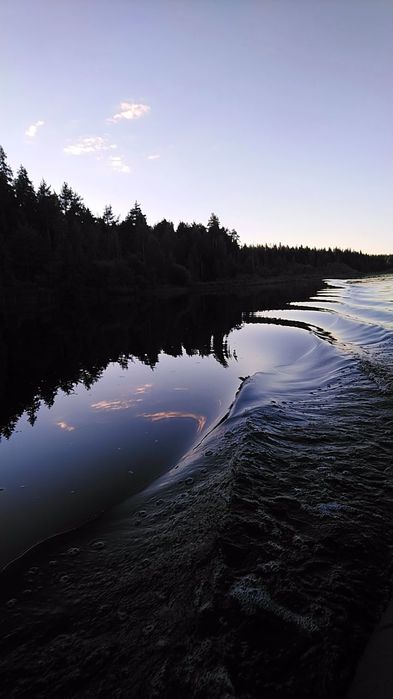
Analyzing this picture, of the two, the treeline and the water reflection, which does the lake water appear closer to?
the water reflection

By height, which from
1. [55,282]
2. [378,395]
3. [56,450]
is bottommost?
[56,450]

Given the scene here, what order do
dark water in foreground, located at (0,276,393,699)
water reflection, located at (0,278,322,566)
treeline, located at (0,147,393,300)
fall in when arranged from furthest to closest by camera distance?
treeline, located at (0,147,393,300) → water reflection, located at (0,278,322,566) → dark water in foreground, located at (0,276,393,699)

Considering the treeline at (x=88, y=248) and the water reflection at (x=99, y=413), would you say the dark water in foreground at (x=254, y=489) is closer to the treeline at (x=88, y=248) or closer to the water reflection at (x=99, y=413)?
the water reflection at (x=99, y=413)

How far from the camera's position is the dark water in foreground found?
2936 mm

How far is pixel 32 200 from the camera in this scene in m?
73.6

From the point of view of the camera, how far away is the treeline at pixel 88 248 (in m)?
57.7

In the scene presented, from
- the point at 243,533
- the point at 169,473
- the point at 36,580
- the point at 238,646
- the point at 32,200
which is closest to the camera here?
the point at 238,646

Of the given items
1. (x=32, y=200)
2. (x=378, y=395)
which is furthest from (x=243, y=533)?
(x=32, y=200)

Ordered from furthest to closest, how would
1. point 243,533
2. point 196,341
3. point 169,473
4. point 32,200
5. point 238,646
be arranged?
point 32,200 < point 196,341 < point 169,473 < point 243,533 < point 238,646

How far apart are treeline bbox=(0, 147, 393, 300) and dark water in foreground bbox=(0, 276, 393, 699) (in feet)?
164

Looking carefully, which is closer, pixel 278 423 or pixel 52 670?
pixel 52 670

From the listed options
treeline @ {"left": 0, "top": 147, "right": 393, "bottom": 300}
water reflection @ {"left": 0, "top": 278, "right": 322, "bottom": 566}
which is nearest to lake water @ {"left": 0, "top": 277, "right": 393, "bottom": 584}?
water reflection @ {"left": 0, "top": 278, "right": 322, "bottom": 566}

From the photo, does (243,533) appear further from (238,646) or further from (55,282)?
(55,282)

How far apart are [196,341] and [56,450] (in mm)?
14501
